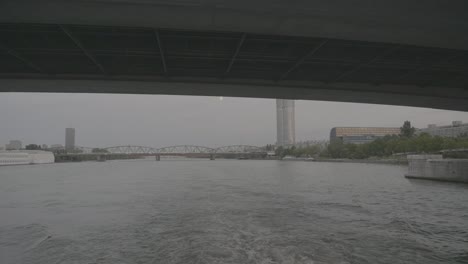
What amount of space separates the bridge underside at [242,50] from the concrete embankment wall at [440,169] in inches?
981

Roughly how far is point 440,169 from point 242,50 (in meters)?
41.7

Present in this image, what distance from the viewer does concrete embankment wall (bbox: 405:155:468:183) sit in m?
37.7

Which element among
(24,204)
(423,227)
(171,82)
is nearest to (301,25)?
(171,82)

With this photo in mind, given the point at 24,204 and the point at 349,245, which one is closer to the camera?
the point at 349,245

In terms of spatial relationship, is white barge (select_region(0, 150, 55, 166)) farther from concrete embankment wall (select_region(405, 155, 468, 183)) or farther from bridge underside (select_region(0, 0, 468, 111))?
concrete embankment wall (select_region(405, 155, 468, 183))

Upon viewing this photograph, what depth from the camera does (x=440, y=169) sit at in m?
40.8

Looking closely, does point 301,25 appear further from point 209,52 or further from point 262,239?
point 262,239

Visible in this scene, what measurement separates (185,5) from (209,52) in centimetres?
399

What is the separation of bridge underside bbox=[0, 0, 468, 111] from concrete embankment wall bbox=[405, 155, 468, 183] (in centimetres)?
2491

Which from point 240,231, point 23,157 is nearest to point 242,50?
point 240,231

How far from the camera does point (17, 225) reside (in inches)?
690

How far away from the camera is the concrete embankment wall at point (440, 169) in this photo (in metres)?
37.7

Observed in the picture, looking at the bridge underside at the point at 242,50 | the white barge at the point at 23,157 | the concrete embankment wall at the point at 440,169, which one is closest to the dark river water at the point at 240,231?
the bridge underside at the point at 242,50

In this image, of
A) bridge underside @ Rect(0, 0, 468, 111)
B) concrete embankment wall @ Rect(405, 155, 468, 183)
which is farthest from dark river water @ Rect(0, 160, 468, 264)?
concrete embankment wall @ Rect(405, 155, 468, 183)
